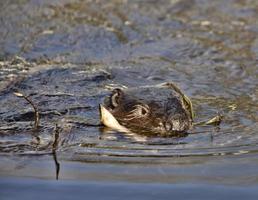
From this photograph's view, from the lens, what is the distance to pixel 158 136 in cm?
408

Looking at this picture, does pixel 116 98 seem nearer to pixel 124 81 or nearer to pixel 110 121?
pixel 110 121

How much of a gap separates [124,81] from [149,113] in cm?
145

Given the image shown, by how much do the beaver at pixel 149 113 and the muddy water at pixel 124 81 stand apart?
105 millimetres

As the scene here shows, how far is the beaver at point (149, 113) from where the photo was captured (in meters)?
4.15

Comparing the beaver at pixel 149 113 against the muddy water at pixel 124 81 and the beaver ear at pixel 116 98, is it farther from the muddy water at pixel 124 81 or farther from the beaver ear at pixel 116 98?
the muddy water at pixel 124 81

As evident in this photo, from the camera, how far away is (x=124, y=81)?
18.6 feet

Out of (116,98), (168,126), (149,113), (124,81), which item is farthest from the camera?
(124,81)

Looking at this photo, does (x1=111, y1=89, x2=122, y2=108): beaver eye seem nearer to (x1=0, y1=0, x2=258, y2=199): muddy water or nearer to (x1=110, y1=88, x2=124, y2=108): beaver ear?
(x1=110, y1=88, x2=124, y2=108): beaver ear

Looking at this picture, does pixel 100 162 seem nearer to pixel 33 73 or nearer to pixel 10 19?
pixel 33 73

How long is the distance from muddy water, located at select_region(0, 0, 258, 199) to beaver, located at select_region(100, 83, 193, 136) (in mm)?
105

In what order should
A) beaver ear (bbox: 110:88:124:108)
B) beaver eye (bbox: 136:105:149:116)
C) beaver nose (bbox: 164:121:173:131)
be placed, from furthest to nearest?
beaver ear (bbox: 110:88:124:108)
beaver eye (bbox: 136:105:149:116)
beaver nose (bbox: 164:121:173:131)

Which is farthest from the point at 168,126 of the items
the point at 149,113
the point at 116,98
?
the point at 116,98

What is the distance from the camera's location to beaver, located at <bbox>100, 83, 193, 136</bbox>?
4152mm

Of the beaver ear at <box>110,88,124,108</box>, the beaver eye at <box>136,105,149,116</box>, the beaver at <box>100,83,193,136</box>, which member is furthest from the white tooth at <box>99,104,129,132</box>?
the beaver ear at <box>110,88,124,108</box>
